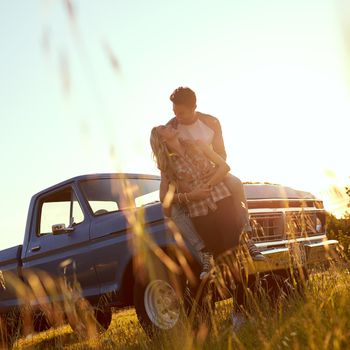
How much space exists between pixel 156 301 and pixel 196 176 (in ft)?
5.18

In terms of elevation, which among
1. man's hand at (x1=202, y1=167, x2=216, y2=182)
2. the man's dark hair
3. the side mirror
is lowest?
the side mirror

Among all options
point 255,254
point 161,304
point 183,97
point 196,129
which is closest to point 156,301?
point 161,304

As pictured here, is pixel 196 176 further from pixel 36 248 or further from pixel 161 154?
pixel 36 248

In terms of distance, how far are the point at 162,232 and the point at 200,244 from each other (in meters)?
0.95

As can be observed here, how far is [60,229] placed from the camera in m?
5.62

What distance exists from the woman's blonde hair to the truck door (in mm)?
1947

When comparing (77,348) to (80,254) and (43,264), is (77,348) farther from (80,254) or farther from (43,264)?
(43,264)

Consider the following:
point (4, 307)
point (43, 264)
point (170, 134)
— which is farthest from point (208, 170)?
point (4, 307)

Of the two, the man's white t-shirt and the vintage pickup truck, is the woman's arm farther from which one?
the vintage pickup truck

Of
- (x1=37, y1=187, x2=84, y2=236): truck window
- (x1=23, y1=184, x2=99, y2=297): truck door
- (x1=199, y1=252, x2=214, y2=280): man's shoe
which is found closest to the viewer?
(x1=199, y1=252, x2=214, y2=280): man's shoe

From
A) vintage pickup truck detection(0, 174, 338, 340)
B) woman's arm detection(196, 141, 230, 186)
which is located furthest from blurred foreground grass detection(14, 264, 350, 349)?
woman's arm detection(196, 141, 230, 186)

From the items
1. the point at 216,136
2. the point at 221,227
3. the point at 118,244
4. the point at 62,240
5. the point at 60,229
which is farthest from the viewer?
the point at 62,240

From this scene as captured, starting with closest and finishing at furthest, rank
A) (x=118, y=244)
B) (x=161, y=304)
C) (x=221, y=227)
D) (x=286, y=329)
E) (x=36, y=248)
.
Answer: (x=286, y=329) < (x=221, y=227) < (x=161, y=304) < (x=118, y=244) < (x=36, y=248)

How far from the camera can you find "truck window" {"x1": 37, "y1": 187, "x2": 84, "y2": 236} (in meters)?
5.98
